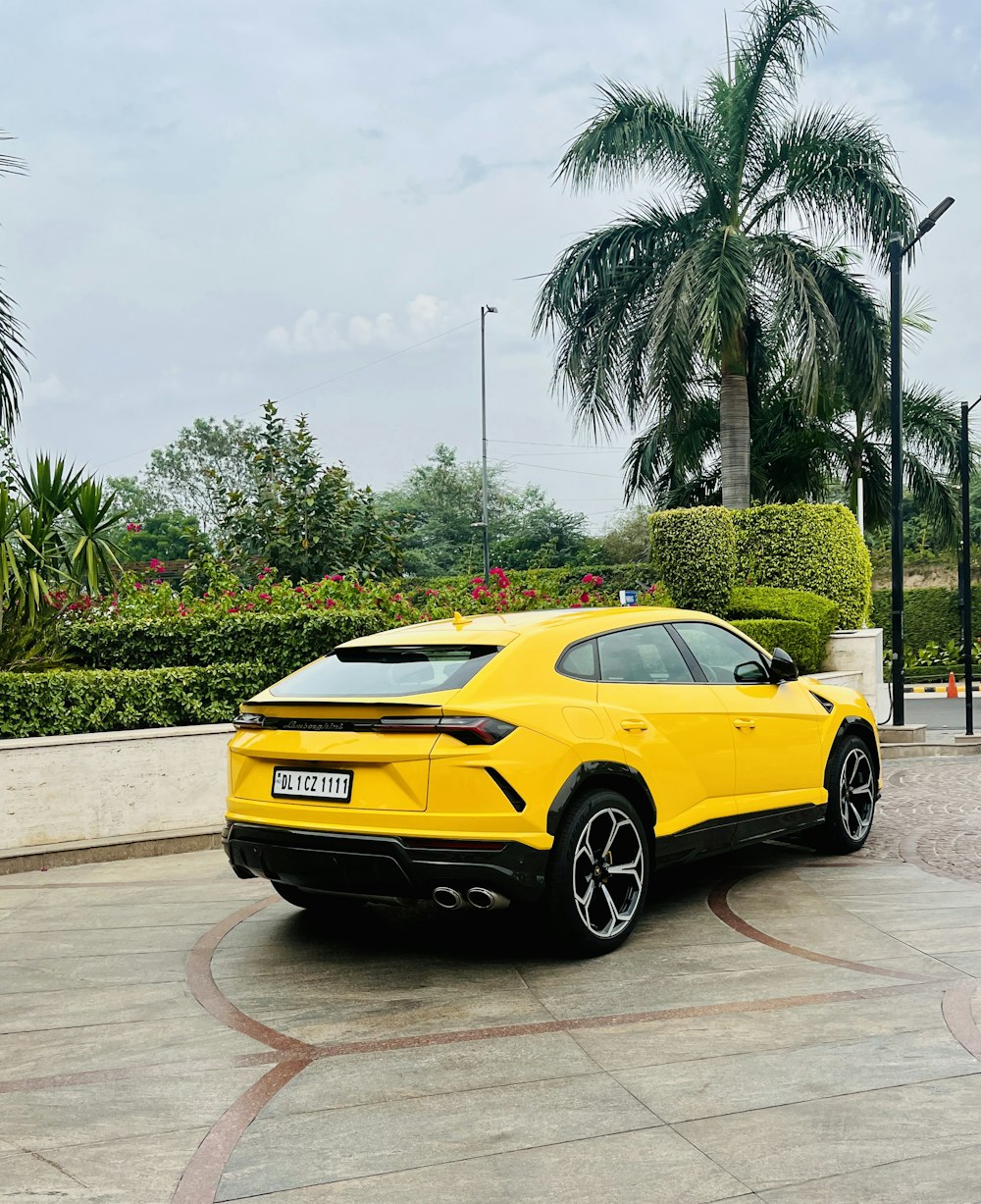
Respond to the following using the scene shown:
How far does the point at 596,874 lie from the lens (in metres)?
5.68

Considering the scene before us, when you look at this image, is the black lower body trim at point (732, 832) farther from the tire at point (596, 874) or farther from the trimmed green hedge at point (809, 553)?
the trimmed green hedge at point (809, 553)

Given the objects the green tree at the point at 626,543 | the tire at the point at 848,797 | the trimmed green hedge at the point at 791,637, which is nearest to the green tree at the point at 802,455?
the trimmed green hedge at the point at 791,637

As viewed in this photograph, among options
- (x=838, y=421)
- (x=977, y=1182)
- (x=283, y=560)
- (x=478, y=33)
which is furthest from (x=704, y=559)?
(x=977, y=1182)

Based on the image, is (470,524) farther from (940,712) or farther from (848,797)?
(848,797)

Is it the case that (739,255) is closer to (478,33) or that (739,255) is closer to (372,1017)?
(478,33)

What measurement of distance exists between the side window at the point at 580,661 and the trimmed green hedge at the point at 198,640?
15.4 ft

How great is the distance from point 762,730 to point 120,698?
16.3 ft

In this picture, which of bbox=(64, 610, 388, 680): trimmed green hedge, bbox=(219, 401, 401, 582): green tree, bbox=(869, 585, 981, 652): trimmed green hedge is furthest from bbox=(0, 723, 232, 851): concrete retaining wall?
bbox=(869, 585, 981, 652): trimmed green hedge

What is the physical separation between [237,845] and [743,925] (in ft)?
8.39

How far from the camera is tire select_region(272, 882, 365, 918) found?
6508 mm

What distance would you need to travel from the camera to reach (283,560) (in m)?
16.7

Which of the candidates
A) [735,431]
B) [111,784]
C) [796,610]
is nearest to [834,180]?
[735,431]

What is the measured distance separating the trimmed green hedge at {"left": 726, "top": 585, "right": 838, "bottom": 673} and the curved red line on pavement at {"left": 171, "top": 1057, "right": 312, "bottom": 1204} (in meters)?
12.1

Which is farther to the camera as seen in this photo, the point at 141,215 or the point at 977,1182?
the point at 141,215
